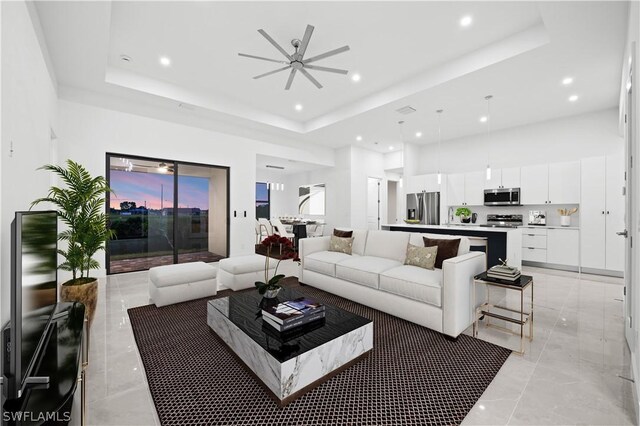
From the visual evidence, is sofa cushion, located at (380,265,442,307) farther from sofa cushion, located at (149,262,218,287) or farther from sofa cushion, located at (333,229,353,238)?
sofa cushion, located at (149,262,218,287)

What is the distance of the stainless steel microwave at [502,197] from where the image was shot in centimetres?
600

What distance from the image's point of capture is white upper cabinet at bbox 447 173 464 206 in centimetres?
688

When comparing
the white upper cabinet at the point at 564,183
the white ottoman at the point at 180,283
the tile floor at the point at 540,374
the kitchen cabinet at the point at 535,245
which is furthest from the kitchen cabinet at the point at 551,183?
the white ottoman at the point at 180,283

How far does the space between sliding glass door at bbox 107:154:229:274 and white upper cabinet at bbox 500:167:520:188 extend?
20.2ft

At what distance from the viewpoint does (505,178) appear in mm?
6164

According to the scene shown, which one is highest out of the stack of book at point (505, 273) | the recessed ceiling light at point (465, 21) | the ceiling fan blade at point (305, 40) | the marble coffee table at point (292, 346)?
the recessed ceiling light at point (465, 21)

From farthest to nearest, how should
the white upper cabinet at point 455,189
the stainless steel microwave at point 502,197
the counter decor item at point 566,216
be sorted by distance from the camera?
the white upper cabinet at point 455,189, the stainless steel microwave at point 502,197, the counter decor item at point 566,216

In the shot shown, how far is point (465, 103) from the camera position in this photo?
16.3 feet

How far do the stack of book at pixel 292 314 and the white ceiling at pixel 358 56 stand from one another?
3065 mm

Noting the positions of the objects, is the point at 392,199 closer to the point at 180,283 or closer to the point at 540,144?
the point at 540,144

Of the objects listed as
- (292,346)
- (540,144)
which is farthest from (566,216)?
(292,346)

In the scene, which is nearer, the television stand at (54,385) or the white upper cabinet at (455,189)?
the television stand at (54,385)

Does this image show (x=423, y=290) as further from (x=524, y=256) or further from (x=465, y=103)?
(x=524, y=256)

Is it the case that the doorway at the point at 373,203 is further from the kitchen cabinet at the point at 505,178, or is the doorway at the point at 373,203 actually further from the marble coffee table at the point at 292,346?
the marble coffee table at the point at 292,346
